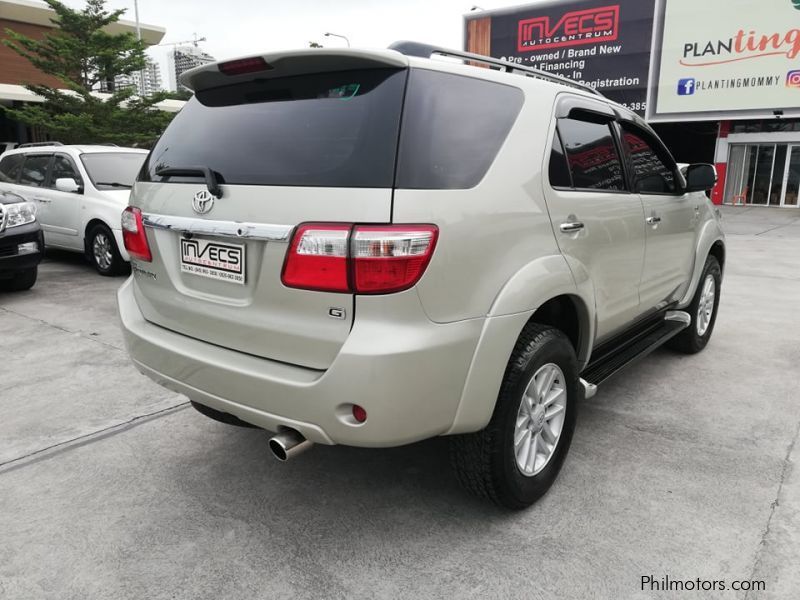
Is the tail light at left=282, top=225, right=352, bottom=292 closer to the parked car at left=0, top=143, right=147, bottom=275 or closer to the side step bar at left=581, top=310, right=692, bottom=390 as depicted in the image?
the side step bar at left=581, top=310, right=692, bottom=390

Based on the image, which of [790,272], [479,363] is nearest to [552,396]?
[479,363]

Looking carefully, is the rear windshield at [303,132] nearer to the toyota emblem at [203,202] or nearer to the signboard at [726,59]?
the toyota emblem at [203,202]

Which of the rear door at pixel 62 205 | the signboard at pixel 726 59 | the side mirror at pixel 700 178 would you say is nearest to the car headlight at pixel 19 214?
the rear door at pixel 62 205

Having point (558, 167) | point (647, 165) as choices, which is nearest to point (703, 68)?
point (647, 165)

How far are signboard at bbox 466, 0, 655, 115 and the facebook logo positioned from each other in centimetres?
126

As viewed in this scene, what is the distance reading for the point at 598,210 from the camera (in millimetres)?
2971

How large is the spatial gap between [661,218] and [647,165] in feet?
1.11

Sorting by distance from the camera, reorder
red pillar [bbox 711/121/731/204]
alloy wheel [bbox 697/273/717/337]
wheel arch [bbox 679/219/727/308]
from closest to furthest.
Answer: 1. wheel arch [bbox 679/219/727/308]
2. alloy wheel [bbox 697/273/717/337]
3. red pillar [bbox 711/121/731/204]

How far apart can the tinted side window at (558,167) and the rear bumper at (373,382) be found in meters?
0.87

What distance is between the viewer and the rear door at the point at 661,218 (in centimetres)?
360

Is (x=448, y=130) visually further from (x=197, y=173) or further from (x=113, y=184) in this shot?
(x=113, y=184)

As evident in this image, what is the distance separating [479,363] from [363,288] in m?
0.51

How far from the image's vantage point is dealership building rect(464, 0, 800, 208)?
68.9 ft

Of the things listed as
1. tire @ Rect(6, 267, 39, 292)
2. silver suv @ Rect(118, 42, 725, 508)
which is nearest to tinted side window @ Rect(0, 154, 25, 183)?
tire @ Rect(6, 267, 39, 292)
